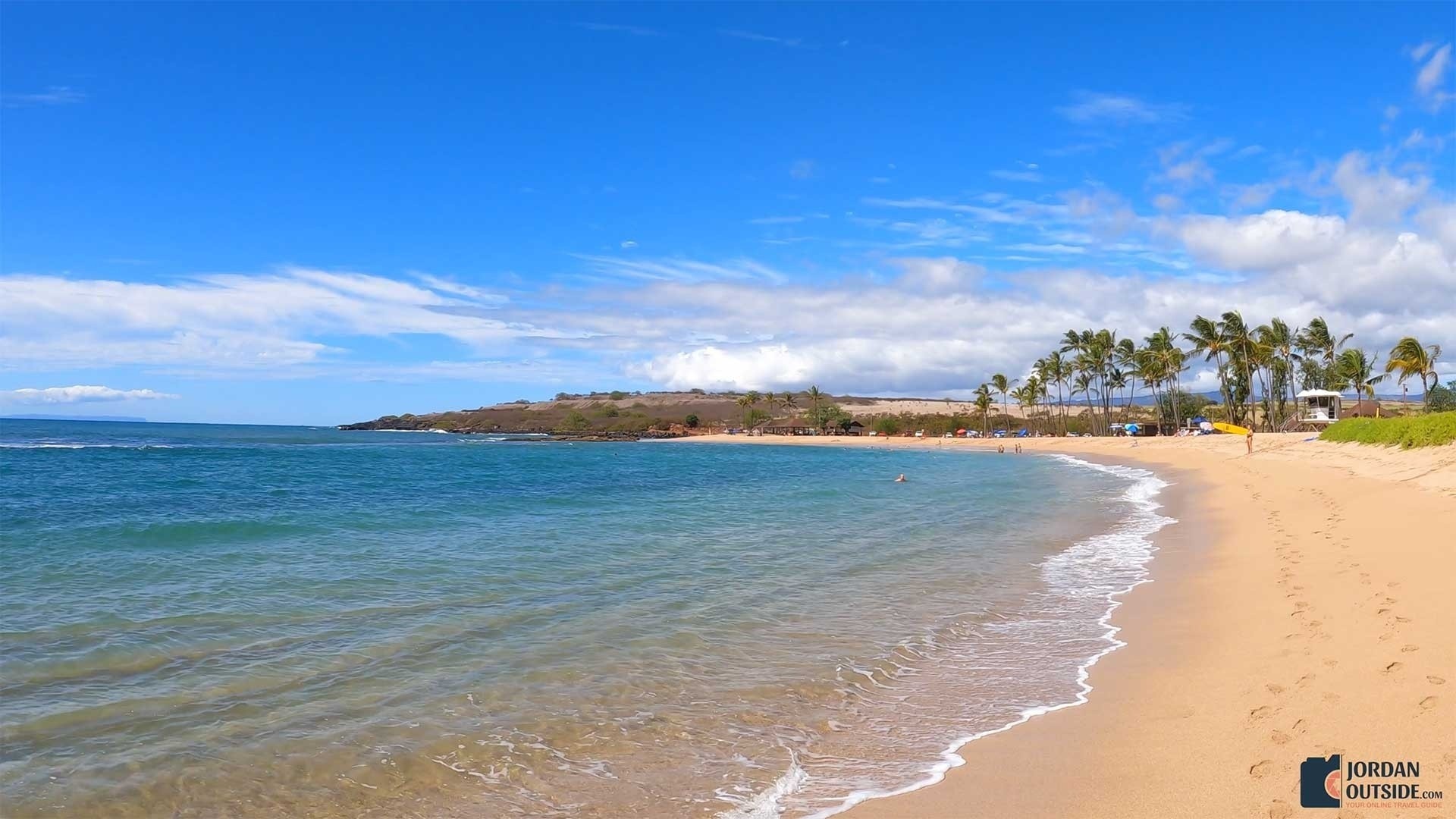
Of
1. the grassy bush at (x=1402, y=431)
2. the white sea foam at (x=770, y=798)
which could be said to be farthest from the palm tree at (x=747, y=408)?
the white sea foam at (x=770, y=798)

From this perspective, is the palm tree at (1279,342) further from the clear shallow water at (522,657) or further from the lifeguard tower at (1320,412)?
the clear shallow water at (522,657)

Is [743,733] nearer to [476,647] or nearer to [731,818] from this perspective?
[731,818]

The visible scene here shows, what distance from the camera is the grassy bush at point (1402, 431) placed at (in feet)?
81.5

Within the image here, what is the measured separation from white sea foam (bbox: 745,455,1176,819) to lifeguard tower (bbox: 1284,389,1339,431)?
39.5 m

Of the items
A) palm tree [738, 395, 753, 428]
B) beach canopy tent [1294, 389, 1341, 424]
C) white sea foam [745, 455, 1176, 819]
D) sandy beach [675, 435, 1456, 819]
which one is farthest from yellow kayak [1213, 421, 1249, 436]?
palm tree [738, 395, 753, 428]

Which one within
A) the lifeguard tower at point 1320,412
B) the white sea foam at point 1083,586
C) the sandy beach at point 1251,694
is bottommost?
the white sea foam at point 1083,586

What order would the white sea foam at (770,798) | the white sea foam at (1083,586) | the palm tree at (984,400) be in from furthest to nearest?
the palm tree at (984,400) < the white sea foam at (1083,586) < the white sea foam at (770,798)

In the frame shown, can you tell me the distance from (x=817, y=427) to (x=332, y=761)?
442ft

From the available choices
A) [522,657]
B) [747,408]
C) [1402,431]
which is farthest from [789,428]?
[522,657]

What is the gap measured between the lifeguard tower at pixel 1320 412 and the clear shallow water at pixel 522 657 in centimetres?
5091

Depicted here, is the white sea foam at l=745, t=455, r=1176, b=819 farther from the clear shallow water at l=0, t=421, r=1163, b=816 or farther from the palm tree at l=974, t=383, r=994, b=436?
the palm tree at l=974, t=383, r=994, b=436

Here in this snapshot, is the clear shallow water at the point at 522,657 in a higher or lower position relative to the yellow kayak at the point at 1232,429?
lower

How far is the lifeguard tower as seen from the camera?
5856 cm

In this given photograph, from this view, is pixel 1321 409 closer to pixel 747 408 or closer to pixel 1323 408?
pixel 1323 408
